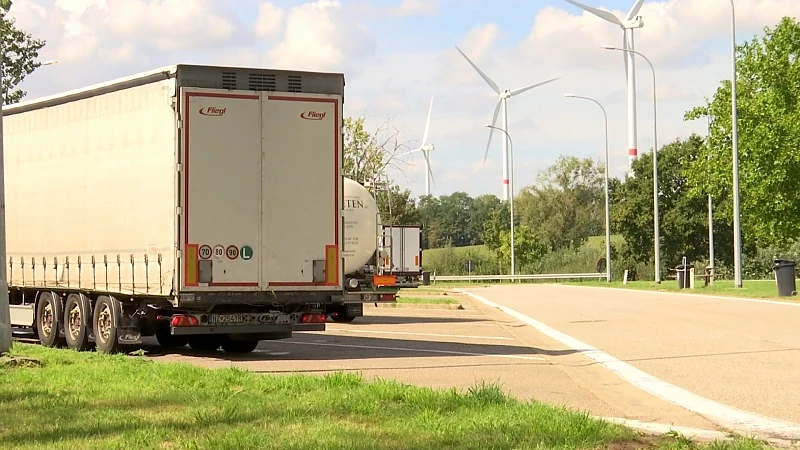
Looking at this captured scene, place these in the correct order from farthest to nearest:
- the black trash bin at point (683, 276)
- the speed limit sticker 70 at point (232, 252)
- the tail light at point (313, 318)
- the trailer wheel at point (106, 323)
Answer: the black trash bin at point (683, 276) → the tail light at point (313, 318) → the trailer wheel at point (106, 323) → the speed limit sticker 70 at point (232, 252)

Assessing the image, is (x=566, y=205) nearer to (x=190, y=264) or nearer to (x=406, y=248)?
(x=406, y=248)

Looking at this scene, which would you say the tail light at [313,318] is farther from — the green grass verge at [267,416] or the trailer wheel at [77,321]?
the green grass verge at [267,416]

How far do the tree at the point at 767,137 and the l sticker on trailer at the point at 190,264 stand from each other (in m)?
35.7

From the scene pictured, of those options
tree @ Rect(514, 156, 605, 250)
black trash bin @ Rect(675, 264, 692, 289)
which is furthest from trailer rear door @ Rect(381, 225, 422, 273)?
tree @ Rect(514, 156, 605, 250)

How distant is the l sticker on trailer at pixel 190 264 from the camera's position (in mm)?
16609

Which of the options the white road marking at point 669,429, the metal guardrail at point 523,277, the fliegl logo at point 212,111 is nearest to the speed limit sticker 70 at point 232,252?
the fliegl logo at point 212,111

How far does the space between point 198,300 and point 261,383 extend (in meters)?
5.04

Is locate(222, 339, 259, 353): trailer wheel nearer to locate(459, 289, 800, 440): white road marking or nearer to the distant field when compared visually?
locate(459, 289, 800, 440): white road marking

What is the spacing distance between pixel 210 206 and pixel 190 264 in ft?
2.75

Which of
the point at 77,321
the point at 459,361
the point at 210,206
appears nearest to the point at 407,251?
the point at 77,321

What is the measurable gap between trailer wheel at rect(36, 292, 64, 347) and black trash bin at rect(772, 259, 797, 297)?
25200 mm

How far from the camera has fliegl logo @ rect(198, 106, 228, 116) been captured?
16812mm

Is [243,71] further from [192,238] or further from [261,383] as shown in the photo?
[261,383]

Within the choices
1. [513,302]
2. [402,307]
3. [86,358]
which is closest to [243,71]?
[86,358]
